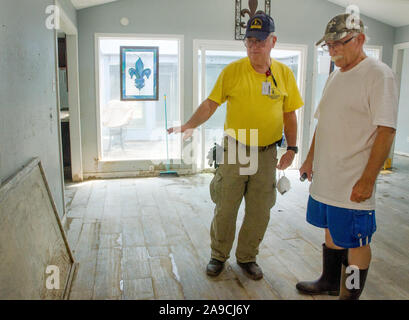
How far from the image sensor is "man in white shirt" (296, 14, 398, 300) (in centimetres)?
157

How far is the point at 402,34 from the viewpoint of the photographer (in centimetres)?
593

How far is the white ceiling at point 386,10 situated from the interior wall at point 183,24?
35 centimetres

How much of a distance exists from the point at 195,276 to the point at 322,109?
1.30 meters

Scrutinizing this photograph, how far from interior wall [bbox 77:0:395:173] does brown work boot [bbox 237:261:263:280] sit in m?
3.38

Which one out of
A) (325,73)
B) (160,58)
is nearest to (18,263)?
(160,58)

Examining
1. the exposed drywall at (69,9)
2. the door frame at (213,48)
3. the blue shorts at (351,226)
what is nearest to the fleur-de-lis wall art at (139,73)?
the door frame at (213,48)

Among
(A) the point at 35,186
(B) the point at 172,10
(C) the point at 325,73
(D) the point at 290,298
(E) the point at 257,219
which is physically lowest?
(D) the point at 290,298

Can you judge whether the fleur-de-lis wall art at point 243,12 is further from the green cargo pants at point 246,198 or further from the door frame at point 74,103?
the green cargo pants at point 246,198

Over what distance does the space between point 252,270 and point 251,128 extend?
36.2 inches

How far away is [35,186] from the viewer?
2.08 metres

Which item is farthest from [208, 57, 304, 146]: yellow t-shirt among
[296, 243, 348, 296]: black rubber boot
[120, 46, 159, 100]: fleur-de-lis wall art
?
[120, 46, 159, 100]: fleur-de-lis wall art
